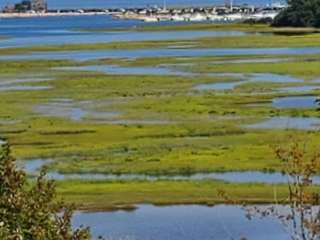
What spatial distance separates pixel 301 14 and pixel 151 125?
81.3 metres

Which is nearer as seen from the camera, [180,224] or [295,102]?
[180,224]

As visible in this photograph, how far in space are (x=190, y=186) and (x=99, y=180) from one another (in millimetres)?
2533

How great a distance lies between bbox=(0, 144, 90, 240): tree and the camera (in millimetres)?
8734

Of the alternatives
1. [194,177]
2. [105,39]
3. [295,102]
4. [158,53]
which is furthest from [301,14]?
[194,177]

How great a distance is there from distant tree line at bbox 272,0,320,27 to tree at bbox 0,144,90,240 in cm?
10528

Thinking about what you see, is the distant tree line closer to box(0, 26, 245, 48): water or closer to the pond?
box(0, 26, 245, 48): water

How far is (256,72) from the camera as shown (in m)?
61.5

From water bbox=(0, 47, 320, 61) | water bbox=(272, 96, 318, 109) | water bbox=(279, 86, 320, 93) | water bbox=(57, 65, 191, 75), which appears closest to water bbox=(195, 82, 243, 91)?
water bbox=(279, 86, 320, 93)

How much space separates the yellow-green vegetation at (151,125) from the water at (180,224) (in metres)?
0.87

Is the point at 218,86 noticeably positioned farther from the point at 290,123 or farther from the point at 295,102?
the point at 290,123

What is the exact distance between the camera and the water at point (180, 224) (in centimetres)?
2147

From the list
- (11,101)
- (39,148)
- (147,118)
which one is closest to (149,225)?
(39,148)

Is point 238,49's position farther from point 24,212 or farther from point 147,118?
point 24,212

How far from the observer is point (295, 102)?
44219 mm
